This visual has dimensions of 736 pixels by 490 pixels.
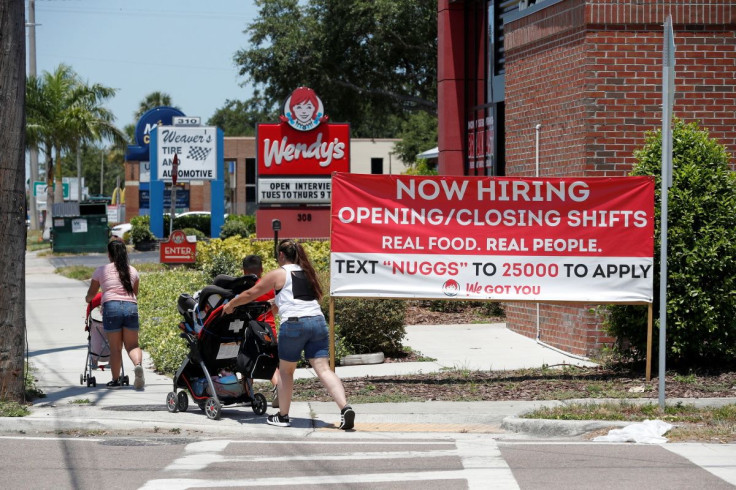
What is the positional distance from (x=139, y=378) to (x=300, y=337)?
310cm

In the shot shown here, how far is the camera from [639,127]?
13031mm

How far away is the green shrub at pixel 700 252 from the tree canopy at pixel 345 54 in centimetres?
2723

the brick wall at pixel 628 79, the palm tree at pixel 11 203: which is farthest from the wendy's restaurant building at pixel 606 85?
the palm tree at pixel 11 203

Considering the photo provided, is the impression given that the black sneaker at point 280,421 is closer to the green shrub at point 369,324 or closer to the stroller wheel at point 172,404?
the stroller wheel at point 172,404

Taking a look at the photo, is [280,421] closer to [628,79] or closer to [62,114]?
[628,79]

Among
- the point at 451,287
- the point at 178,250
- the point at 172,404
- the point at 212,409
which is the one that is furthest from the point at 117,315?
the point at 178,250

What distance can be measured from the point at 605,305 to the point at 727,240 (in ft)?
5.22

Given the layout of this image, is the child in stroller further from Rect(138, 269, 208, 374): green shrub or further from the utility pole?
the utility pole

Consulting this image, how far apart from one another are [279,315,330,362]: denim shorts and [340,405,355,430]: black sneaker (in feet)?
1.68

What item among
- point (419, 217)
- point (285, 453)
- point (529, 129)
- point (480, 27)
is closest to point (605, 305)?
point (419, 217)

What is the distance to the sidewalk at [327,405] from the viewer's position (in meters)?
9.45

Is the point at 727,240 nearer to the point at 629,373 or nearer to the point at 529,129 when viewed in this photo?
the point at 629,373

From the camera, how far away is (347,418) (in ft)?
30.2

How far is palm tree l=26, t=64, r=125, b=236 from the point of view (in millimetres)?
47812
